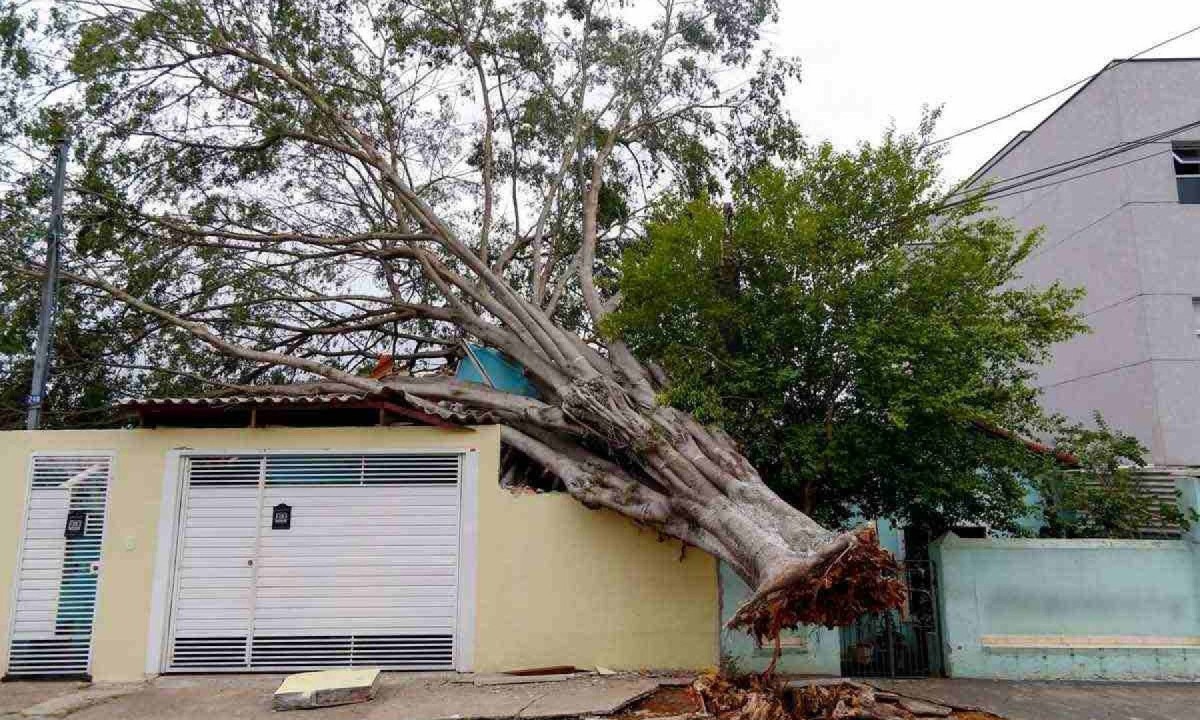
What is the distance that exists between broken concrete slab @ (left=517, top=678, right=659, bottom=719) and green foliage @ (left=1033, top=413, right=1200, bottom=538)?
220 inches

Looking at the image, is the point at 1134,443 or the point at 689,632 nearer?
the point at 689,632

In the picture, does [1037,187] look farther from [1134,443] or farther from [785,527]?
[785,527]

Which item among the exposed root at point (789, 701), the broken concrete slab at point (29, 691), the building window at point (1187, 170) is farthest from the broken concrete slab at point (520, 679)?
the building window at point (1187, 170)

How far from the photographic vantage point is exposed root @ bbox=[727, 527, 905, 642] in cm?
578

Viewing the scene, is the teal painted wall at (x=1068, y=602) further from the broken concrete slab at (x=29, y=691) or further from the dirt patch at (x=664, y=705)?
the broken concrete slab at (x=29, y=691)

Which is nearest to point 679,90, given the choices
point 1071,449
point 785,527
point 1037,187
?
point 1037,187

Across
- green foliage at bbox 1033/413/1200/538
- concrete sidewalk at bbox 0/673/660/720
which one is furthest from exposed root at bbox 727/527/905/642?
green foliage at bbox 1033/413/1200/538

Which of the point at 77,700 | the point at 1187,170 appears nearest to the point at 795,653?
the point at 77,700

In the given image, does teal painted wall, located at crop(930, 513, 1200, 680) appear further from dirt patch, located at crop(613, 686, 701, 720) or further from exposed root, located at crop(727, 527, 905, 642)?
exposed root, located at crop(727, 527, 905, 642)

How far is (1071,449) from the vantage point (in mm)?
10078

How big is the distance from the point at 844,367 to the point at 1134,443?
13.8 ft

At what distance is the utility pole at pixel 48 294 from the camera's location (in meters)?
9.58

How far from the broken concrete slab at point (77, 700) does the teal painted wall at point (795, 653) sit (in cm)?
618

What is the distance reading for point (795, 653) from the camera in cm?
862
